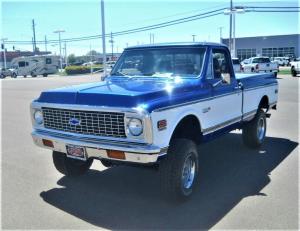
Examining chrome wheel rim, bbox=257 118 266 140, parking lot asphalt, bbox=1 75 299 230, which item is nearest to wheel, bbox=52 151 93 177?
parking lot asphalt, bbox=1 75 299 230

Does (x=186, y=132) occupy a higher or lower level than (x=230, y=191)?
higher

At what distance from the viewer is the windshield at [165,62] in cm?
551

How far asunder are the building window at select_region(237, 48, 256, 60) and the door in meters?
73.9

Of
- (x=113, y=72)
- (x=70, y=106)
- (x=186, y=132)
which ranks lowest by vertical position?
(x=186, y=132)

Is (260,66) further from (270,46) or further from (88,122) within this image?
(270,46)

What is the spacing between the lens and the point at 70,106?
4.58m

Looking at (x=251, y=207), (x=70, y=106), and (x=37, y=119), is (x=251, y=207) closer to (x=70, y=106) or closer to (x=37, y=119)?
(x=70, y=106)

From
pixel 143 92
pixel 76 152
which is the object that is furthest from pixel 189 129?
pixel 76 152

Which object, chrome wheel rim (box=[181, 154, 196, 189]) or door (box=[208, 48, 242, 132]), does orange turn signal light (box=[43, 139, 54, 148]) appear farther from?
door (box=[208, 48, 242, 132])

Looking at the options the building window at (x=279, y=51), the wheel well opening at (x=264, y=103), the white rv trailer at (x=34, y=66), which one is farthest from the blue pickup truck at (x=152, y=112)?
the building window at (x=279, y=51)

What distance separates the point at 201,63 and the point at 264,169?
6.84 ft

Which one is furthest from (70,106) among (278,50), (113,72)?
(278,50)

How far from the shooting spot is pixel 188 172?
4910mm

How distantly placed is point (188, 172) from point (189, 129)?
62 cm
